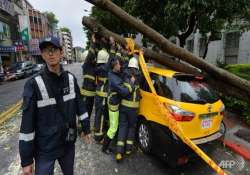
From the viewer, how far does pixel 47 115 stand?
2193mm

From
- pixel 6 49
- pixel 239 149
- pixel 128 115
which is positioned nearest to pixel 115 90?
pixel 128 115

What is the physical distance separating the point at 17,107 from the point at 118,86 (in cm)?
581

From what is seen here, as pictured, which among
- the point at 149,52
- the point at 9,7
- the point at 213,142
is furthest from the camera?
the point at 9,7

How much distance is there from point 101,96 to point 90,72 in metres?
0.70

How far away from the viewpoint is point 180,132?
3287 millimetres

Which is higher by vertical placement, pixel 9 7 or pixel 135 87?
pixel 9 7

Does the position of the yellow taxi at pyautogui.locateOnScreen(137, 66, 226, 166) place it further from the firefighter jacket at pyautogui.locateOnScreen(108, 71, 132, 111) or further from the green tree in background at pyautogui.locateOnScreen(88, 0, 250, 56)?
the green tree in background at pyautogui.locateOnScreen(88, 0, 250, 56)

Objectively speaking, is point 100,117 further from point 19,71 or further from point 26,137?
point 19,71

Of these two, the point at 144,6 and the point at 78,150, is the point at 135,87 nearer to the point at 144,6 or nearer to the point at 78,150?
the point at 78,150

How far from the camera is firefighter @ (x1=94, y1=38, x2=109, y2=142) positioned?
4605mm

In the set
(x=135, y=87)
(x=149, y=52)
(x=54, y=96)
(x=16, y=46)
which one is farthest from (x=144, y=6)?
(x=16, y=46)

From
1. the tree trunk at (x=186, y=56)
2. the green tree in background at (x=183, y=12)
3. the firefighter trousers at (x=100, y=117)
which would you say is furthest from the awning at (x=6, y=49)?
the firefighter trousers at (x=100, y=117)

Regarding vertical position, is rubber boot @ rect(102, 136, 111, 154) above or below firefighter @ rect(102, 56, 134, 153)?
below

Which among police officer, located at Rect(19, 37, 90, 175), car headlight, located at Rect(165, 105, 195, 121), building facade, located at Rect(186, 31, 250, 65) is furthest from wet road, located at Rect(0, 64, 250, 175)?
building facade, located at Rect(186, 31, 250, 65)
